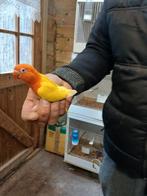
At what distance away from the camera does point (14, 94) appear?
62.7 inches

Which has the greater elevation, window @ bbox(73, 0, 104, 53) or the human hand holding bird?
window @ bbox(73, 0, 104, 53)

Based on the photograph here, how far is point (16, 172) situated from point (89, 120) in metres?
0.80

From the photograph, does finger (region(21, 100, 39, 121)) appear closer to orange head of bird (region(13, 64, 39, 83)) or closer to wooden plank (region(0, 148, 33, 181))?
orange head of bird (region(13, 64, 39, 83))

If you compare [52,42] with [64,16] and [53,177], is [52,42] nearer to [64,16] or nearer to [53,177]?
[64,16]

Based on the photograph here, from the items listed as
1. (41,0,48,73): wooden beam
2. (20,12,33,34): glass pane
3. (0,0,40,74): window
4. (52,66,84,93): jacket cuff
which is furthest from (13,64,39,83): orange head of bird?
(41,0,48,73): wooden beam

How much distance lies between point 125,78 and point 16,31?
1.23 m

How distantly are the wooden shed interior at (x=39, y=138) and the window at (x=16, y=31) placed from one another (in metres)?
0.02

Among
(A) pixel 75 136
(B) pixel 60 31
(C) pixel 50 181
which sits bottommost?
(C) pixel 50 181

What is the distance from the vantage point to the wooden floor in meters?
1.47

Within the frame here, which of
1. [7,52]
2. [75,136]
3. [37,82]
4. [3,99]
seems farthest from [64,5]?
[37,82]

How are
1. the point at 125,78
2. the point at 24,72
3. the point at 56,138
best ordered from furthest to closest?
1. the point at 56,138
2. the point at 125,78
3. the point at 24,72

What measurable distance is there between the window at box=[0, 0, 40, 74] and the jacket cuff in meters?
0.99

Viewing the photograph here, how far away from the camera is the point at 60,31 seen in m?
1.88

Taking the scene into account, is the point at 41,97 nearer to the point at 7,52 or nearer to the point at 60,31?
the point at 7,52
